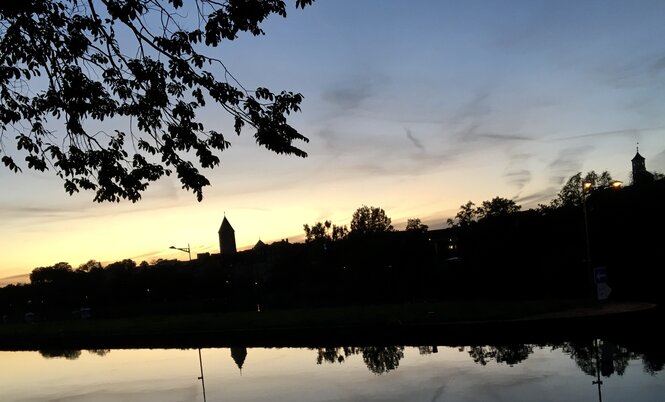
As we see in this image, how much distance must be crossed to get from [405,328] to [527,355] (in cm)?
883

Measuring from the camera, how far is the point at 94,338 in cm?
3534

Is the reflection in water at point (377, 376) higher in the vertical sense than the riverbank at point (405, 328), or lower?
higher

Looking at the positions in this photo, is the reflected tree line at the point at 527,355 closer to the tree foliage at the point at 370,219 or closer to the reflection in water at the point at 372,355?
the reflection in water at the point at 372,355

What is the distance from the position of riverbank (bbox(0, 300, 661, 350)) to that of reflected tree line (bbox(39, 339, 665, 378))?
56.7 inches

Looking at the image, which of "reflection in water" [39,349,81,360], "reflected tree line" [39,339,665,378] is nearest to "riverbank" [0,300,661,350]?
"reflection in water" [39,349,81,360]

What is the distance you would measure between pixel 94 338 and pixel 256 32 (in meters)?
32.1

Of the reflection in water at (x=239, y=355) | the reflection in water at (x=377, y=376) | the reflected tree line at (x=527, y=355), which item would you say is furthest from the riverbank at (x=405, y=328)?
the reflection in water at (x=377, y=376)

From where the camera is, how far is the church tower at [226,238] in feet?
618

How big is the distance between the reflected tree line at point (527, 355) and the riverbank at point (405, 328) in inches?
56.7

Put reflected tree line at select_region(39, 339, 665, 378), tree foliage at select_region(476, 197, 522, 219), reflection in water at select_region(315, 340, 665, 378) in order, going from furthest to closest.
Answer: tree foliage at select_region(476, 197, 522, 219)
reflected tree line at select_region(39, 339, 665, 378)
reflection in water at select_region(315, 340, 665, 378)

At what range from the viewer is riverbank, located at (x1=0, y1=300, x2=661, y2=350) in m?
21.2

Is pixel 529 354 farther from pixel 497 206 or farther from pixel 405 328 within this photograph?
pixel 497 206

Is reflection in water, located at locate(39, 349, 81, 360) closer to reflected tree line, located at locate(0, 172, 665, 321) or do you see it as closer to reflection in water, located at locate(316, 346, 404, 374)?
reflection in water, located at locate(316, 346, 404, 374)

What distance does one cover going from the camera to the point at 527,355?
16359 millimetres
